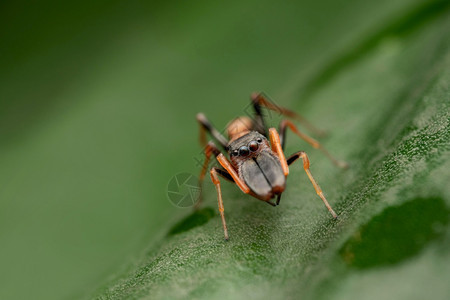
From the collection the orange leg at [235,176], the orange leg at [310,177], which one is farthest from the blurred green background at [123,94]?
the orange leg at [235,176]

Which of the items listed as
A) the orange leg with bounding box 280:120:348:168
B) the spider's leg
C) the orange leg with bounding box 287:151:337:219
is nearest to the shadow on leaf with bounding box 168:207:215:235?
the orange leg with bounding box 287:151:337:219

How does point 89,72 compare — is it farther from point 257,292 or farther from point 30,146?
point 257,292

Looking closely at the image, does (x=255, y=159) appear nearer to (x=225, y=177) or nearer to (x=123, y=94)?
(x=225, y=177)

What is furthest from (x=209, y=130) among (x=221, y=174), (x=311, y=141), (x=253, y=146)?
(x=311, y=141)

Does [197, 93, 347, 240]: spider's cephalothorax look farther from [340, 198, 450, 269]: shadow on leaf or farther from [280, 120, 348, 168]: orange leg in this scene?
[340, 198, 450, 269]: shadow on leaf

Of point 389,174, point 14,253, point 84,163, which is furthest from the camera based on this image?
point 84,163

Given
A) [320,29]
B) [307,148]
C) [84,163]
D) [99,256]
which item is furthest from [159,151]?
[320,29]

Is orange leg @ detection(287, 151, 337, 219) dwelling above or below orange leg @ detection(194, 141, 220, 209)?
below
